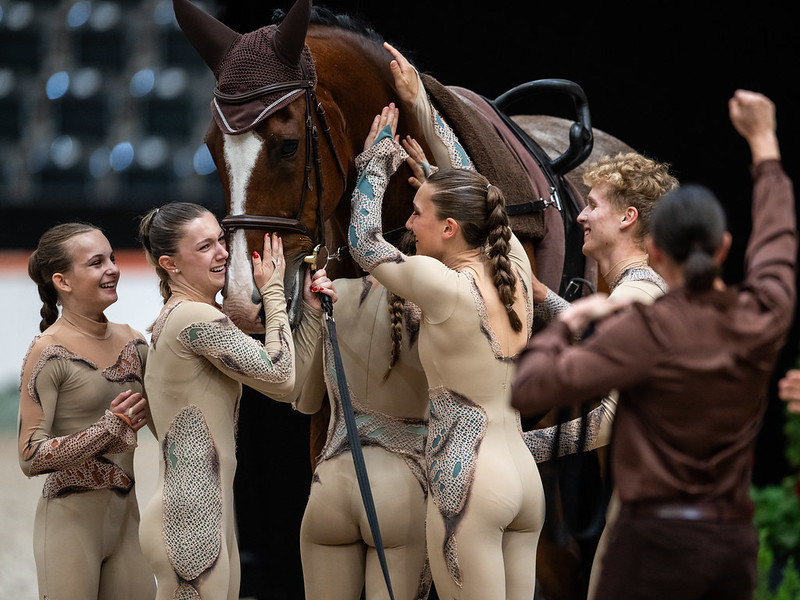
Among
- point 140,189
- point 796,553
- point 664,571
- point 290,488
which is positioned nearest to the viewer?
point 664,571

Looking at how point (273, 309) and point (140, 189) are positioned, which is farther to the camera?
point (140, 189)

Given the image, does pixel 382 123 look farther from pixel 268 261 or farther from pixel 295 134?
pixel 268 261

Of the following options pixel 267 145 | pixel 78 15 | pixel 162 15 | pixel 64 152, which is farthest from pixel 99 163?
pixel 267 145

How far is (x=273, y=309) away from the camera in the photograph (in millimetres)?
2691

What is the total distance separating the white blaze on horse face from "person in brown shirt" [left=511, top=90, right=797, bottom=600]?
0.97 meters

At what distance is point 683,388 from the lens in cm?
186

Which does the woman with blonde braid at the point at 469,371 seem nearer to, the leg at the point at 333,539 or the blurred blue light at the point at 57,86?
the leg at the point at 333,539

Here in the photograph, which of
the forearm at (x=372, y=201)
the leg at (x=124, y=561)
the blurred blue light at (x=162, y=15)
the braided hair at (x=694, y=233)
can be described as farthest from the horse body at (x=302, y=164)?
the blurred blue light at (x=162, y=15)

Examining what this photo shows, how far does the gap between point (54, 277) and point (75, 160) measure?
21.9 feet

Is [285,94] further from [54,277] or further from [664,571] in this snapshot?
[664,571]

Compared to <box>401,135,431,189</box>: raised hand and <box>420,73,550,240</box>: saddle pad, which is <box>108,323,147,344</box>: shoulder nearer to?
<box>401,135,431,189</box>: raised hand

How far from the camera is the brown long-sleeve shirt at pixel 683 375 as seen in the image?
1841 mm

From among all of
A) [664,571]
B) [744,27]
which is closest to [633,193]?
[664,571]

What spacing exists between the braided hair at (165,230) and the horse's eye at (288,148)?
0.94ft
